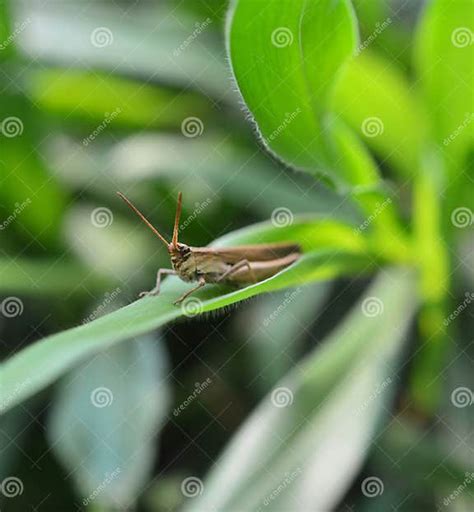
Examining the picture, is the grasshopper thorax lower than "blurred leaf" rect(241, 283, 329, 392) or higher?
higher

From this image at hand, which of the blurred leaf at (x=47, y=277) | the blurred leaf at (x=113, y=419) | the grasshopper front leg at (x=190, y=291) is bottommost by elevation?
the blurred leaf at (x=113, y=419)

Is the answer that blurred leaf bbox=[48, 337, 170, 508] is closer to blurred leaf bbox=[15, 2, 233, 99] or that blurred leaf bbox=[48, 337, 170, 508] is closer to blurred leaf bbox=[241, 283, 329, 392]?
blurred leaf bbox=[241, 283, 329, 392]

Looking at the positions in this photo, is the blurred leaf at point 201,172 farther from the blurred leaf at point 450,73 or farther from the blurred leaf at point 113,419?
the blurred leaf at point 113,419

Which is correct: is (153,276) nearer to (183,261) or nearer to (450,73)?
(183,261)

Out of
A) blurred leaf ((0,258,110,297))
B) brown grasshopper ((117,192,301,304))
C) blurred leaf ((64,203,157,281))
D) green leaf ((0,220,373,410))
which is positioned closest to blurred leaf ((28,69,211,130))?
blurred leaf ((64,203,157,281))

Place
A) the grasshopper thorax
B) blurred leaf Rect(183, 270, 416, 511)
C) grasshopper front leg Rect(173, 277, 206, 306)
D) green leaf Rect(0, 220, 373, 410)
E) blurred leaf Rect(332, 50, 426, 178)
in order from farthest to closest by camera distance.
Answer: blurred leaf Rect(332, 50, 426, 178) < the grasshopper thorax < blurred leaf Rect(183, 270, 416, 511) < grasshopper front leg Rect(173, 277, 206, 306) < green leaf Rect(0, 220, 373, 410)

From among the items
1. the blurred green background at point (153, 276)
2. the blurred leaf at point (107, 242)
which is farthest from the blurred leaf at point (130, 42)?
the blurred leaf at point (107, 242)

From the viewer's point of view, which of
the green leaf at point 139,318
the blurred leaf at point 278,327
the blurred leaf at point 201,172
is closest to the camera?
the green leaf at point 139,318

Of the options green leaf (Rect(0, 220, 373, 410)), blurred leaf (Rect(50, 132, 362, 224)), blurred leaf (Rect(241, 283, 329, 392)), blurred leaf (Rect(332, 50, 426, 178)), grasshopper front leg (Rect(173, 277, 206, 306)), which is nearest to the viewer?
green leaf (Rect(0, 220, 373, 410))
